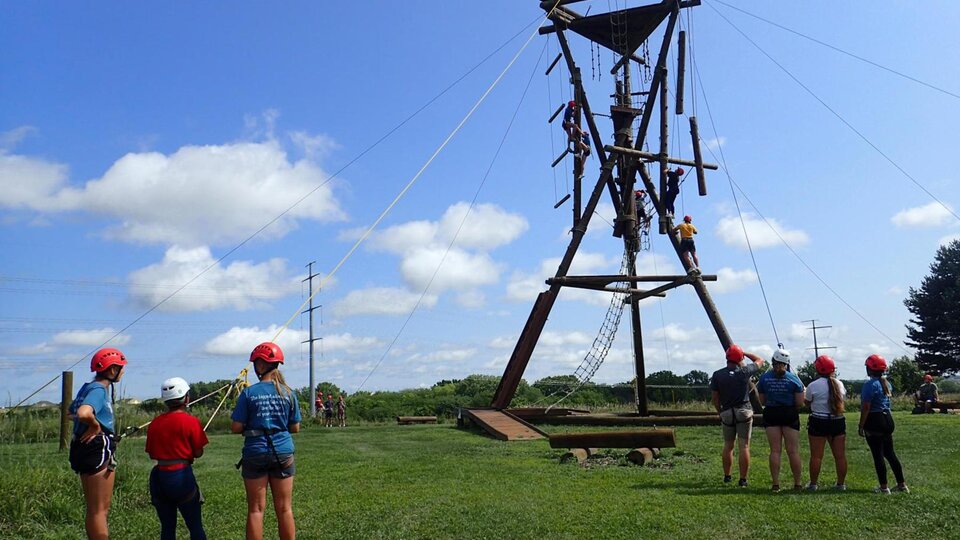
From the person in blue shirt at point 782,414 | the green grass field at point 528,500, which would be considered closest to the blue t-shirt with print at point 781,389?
the person in blue shirt at point 782,414

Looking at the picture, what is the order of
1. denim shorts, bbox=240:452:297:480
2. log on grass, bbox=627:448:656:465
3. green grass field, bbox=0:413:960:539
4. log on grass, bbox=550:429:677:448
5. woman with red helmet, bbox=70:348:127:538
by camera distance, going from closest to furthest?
denim shorts, bbox=240:452:297:480 → woman with red helmet, bbox=70:348:127:538 → green grass field, bbox=0:413:960:539 → log on grass, bbox=627:448:656:465 → log on grass, bbox=550:429:677:448

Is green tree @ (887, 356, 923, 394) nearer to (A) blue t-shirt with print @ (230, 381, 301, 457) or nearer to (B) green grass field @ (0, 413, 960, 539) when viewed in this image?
(B) green grass field @ (0, 413, 960, 539)

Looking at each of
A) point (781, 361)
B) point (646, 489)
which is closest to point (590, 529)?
point (646, 489)

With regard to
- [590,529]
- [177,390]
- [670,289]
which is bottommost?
[590,529]

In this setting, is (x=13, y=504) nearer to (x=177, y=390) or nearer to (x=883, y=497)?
(x=177, y=390)

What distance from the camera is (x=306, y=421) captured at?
1171 inches

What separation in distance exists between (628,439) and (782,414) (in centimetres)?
386

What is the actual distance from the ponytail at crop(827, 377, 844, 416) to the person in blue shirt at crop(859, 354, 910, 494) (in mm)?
236

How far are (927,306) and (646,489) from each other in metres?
54.3

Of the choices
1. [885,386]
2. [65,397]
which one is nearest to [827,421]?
[885,386]

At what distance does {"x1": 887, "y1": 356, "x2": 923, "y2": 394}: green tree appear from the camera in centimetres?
4909

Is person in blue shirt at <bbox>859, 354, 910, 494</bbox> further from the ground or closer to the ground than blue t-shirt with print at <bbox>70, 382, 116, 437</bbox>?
closer to the ground

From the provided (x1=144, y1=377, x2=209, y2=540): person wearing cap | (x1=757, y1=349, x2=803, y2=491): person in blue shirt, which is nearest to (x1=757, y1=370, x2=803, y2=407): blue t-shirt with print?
(x1=757, y1=349, x2=803, y2=491): person in blue shirt

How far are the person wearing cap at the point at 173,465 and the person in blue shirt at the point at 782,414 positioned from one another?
6.38 metres
